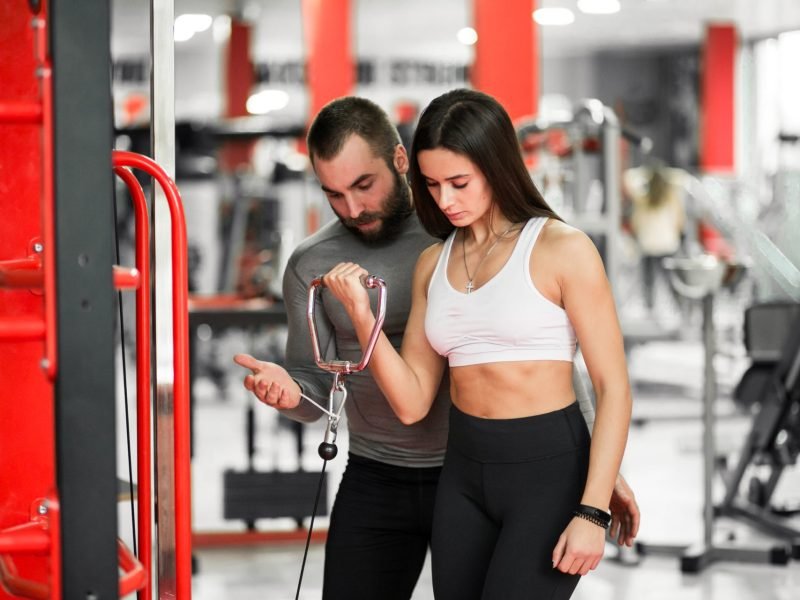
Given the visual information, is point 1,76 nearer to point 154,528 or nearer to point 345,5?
point 154,528

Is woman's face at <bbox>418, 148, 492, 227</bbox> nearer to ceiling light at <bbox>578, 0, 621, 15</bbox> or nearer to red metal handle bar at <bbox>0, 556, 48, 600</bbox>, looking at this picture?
red metal handle bar at <bbox>0, 556, 48, 600</bbox>

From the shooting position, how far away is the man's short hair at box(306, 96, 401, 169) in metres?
2.23

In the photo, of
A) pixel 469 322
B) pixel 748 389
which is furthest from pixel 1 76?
pixel 748 389

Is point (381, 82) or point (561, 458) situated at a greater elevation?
point (381, 82)

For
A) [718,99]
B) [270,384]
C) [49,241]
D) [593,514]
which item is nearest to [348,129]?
[270,384]

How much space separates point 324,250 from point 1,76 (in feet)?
2.43

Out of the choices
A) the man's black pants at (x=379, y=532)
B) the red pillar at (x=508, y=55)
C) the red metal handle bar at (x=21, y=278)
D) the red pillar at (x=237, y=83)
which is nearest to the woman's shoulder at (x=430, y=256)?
the man's black pants at (x=379, y=532)

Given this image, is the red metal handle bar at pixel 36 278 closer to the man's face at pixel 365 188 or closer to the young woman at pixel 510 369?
the young woman at pixel 510 369

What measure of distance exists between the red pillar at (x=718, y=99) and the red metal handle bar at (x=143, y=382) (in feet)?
53.4

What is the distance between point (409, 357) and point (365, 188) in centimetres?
37

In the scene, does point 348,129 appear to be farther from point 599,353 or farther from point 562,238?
point 599,353

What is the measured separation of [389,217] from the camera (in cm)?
229

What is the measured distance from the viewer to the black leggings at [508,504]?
186 centimetres

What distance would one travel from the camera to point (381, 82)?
19.4m
